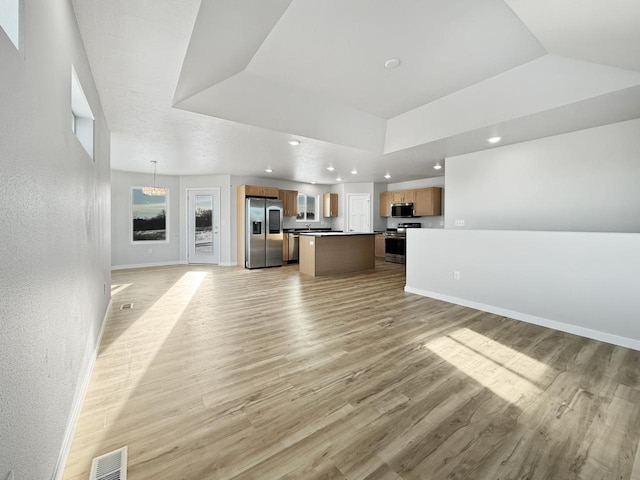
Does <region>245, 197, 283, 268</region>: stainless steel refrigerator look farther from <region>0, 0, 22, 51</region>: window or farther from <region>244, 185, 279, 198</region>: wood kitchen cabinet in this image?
<region>0, 0, 22, 51</region>: window

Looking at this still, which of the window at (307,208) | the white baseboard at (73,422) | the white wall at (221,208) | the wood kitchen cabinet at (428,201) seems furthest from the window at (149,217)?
the wood kitchen cabinet at (428,201)

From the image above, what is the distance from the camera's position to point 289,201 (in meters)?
8.49

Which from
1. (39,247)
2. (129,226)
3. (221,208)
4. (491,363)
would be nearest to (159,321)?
(39,247)

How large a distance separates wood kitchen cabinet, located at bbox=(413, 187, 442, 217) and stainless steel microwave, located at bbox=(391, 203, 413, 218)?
20 cm

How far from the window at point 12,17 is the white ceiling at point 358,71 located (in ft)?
3.55

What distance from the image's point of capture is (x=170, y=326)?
3.18 m

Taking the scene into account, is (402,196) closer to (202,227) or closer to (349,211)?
(349,211)

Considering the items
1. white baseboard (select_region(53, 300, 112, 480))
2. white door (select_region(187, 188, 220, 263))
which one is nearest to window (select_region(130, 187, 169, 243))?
white door (select_region(187, 188, 220, 263))

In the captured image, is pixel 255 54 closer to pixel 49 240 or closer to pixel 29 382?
pixel 49 240

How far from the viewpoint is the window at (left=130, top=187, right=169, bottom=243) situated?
7.25 m

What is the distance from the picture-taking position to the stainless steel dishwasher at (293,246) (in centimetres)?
827

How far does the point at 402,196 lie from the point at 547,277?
17.4ft

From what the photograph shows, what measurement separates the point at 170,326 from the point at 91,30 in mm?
2793

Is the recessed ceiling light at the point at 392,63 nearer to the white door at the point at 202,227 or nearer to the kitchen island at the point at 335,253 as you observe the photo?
the kitchen island at the point at 335,253
